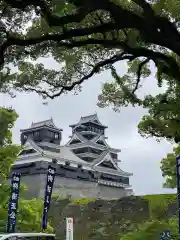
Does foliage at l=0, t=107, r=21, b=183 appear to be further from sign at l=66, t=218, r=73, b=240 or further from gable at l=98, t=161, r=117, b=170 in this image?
gable at l=98, t=161, r=117, b=170

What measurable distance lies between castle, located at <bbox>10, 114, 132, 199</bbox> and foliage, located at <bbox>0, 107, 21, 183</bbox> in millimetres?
24609

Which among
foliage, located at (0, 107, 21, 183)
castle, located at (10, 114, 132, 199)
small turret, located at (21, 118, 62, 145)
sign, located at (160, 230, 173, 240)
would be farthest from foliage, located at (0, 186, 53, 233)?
small turret, located at (21, 118, 62, 145)

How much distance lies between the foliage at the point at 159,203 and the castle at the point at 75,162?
61.7 ft

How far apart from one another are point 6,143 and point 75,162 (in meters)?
33.7

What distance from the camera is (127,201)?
21.8m

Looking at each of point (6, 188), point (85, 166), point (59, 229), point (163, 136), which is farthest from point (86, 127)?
point (163, 136)

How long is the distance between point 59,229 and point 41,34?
19948 millimetres

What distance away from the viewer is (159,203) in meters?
20.2

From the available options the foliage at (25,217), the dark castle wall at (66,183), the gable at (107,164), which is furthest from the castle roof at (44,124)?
the foliage at (25,217)

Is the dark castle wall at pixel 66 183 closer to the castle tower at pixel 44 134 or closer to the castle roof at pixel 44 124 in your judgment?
the castle tower at pixel 44 134

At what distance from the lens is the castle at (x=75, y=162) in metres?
44.4

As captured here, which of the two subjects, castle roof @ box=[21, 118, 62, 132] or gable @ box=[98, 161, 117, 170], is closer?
gable @ box=[98, 161, 117, 170]

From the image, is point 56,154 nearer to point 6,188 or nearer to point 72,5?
point 6,188

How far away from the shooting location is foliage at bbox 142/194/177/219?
19436mm
